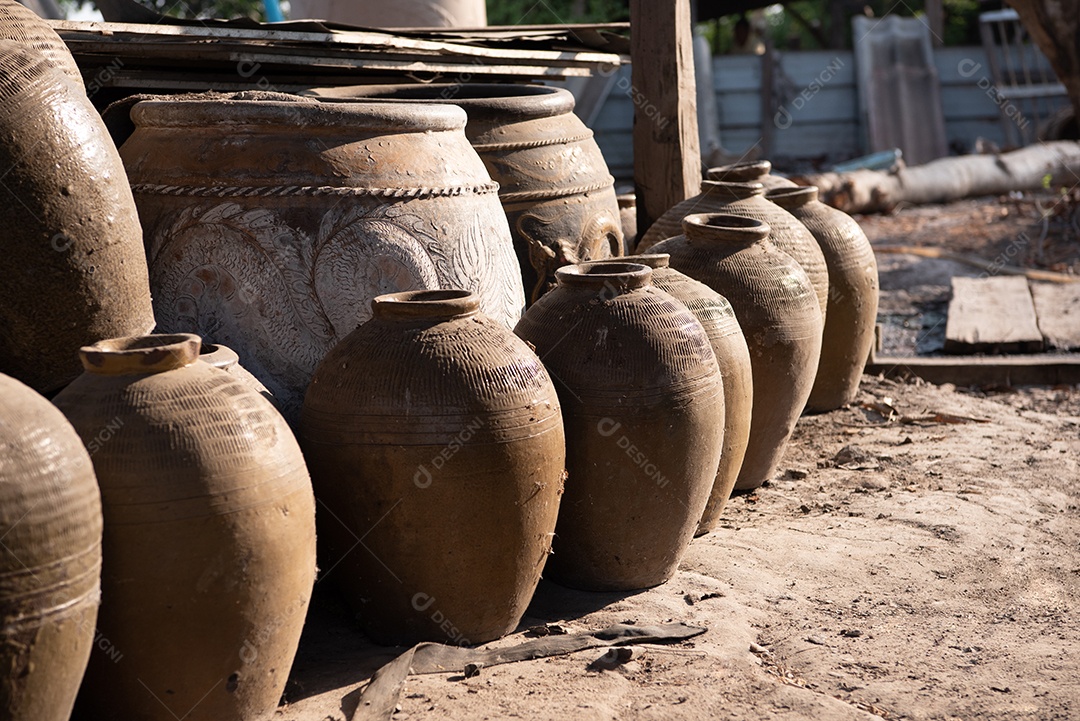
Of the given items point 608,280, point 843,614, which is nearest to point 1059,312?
point 843,614

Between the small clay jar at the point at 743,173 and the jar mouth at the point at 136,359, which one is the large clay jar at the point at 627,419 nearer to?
the jar mouth at the point at 136,359

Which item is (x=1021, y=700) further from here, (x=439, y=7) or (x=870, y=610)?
(x=439, y=7)

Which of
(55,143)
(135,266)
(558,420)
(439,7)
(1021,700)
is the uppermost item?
(439,7)

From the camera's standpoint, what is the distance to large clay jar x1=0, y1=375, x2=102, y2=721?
6.61 ft

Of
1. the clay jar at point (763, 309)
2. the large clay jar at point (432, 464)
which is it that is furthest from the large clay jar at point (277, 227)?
the clay jar at point (763, 309)

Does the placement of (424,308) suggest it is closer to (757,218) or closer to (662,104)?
(757,218)

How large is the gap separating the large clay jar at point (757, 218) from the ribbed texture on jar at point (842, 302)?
1.06 ft

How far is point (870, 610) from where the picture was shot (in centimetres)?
338

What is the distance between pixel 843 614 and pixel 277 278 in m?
1.89

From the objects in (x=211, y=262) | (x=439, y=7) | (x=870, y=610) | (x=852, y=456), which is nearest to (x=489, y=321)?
(x=211, y=262)

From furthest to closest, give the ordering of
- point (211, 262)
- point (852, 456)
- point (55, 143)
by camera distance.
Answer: point (852, 456), point (211, 262), point (55, 143)

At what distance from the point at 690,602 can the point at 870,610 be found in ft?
1.72

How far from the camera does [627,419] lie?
3.25 m

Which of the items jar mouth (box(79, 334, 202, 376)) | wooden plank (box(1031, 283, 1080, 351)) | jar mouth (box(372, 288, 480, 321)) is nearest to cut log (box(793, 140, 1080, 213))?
wooden plank (box(1031, 283, 1080, 351))
